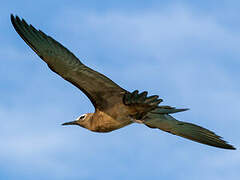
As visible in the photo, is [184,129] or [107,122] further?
[184,129]

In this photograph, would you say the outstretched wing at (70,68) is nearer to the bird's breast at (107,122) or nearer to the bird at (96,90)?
the bird at (96,90)

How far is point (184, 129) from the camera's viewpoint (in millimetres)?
18125

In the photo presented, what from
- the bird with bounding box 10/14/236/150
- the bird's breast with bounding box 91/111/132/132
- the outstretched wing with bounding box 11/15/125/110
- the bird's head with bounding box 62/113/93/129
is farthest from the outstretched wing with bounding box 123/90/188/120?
the bird's head with bounding box 62/113/93/129

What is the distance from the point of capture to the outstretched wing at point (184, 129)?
701 inches

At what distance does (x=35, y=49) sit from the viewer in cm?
1727

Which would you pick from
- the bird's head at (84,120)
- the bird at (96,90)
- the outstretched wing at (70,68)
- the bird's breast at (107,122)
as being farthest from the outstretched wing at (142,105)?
the bird's head at (84,120)

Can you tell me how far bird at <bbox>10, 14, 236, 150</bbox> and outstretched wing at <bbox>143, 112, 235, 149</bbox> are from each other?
2cm

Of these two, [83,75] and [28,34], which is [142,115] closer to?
[83,75]

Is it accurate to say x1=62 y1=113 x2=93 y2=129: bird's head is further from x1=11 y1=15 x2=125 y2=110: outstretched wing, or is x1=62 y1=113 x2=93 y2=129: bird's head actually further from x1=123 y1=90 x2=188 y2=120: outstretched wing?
x1=123 y1=90 x2=188 y2=120: outstretched wing

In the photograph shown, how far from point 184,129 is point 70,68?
9.69ft

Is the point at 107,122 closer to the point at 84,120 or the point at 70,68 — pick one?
the point at 84,120

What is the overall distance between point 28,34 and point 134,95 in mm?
2701

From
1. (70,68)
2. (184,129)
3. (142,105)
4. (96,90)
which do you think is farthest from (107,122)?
(184,129)

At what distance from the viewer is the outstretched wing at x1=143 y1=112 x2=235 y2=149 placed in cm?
1781
